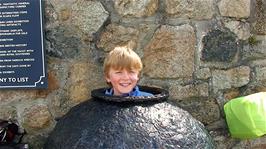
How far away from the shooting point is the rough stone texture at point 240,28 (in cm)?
337

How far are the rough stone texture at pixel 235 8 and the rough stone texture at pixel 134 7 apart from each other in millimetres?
453

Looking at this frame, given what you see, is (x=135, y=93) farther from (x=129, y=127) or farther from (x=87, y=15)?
(x=87, y=15)

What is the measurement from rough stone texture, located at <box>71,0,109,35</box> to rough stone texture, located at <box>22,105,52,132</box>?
552 millimetres

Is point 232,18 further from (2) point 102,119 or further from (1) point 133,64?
(2) point 102,119

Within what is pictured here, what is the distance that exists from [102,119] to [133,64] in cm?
39

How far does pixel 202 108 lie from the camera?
3400mm

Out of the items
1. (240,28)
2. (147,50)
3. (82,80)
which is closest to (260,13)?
(240,28)

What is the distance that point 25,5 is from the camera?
124 inches

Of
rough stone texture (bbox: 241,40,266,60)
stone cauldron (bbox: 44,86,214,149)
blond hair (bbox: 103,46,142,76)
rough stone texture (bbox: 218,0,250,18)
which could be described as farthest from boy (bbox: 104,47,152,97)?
rough stone texture (bbox: 241,40,266,60)

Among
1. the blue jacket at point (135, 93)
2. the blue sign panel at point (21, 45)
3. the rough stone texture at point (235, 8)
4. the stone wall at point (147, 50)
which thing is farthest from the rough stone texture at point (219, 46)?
the blue sign panel at point (21, 45)

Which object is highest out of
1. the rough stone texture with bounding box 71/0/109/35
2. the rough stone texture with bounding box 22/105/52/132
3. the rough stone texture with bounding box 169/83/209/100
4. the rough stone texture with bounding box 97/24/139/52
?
the rough stone texture with bounding box 71/0/109/35

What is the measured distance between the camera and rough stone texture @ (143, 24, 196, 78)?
10.7 ft

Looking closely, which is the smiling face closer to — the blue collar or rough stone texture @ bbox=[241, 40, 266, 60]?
the blue collar

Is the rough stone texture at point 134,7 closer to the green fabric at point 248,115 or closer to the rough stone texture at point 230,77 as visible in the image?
the rough stone texture at point 230,77
